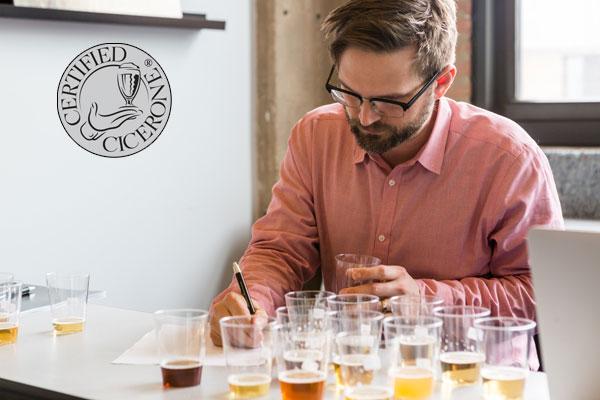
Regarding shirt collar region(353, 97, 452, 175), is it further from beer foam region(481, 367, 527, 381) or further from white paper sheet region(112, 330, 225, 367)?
beer foam region(481, 367, 527, 381)

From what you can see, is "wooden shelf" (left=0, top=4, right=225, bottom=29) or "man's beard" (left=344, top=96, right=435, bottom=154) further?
"wooden shelf" (left=0, top=4, right=225, bottom=29)

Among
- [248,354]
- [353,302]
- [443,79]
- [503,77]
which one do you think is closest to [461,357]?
[353,302]

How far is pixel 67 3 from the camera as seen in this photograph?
3.30 m

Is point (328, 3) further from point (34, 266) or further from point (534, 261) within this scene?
point (534, 261)

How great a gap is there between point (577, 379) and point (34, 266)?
231cm

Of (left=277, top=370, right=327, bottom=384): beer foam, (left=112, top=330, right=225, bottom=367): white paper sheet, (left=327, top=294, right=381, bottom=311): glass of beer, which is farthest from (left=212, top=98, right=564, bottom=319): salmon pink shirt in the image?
(left=277, top=370, right=327, bottom=384): beer foam

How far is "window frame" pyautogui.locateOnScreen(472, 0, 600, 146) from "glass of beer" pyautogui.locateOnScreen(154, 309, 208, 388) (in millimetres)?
2751

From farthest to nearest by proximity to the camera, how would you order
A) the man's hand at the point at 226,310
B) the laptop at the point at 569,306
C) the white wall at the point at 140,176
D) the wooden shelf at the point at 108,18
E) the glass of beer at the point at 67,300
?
1. the white wall at the point at 140,176
2. the wooden shelf at the point at 108,18
3. the glass of beer at the point at 67,300
4. the man's hand at the point at 226,310
5. the laptop at the point at 569,306

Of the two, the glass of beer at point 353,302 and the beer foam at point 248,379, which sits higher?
the glass of beer at point 353,302

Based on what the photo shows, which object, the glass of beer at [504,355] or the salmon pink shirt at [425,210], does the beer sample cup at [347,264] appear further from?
the glass of beer at [504,355]

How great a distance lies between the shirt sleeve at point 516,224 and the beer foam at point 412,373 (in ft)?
2.07

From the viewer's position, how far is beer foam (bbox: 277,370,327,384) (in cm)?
153

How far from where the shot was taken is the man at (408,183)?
87.0 inches

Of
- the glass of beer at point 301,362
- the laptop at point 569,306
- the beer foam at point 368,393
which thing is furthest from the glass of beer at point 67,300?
the laptop at point 569,306
